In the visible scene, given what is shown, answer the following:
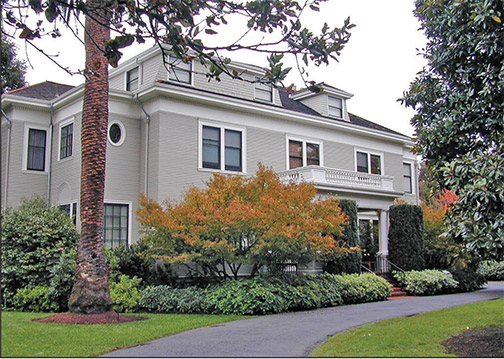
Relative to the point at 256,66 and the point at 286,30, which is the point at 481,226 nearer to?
the point at 286,30

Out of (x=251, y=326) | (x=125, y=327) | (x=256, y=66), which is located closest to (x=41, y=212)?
(x=125, y=327)

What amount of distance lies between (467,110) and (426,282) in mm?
12220

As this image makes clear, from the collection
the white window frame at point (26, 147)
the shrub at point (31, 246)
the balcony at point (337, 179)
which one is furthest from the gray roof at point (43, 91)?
the balcony at point (337, 179)

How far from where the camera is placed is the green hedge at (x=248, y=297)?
47.7 ft

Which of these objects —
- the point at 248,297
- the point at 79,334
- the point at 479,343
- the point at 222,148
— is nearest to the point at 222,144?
the point at 222,148

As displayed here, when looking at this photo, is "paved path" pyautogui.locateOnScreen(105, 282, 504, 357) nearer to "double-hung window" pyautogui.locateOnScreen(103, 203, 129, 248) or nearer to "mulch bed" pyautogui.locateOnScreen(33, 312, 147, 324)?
"mulch bed" pyautogui.locateOnScreen(33, 312, 147, 324)

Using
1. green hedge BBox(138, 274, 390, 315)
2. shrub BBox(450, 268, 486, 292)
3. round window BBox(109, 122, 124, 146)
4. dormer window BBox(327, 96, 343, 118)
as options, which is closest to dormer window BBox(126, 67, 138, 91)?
round window BBox(109, 122, 124, 146)

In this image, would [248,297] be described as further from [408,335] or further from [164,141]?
[164,141]

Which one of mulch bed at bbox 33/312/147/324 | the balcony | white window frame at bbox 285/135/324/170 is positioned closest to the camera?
mulch bed at bbox 33/312/147/324

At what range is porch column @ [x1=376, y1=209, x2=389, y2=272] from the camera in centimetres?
2279

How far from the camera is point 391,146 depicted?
2869 cm

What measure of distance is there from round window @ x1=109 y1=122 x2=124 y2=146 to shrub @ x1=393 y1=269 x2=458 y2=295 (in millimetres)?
12056

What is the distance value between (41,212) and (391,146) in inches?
720

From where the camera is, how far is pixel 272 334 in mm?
10742
